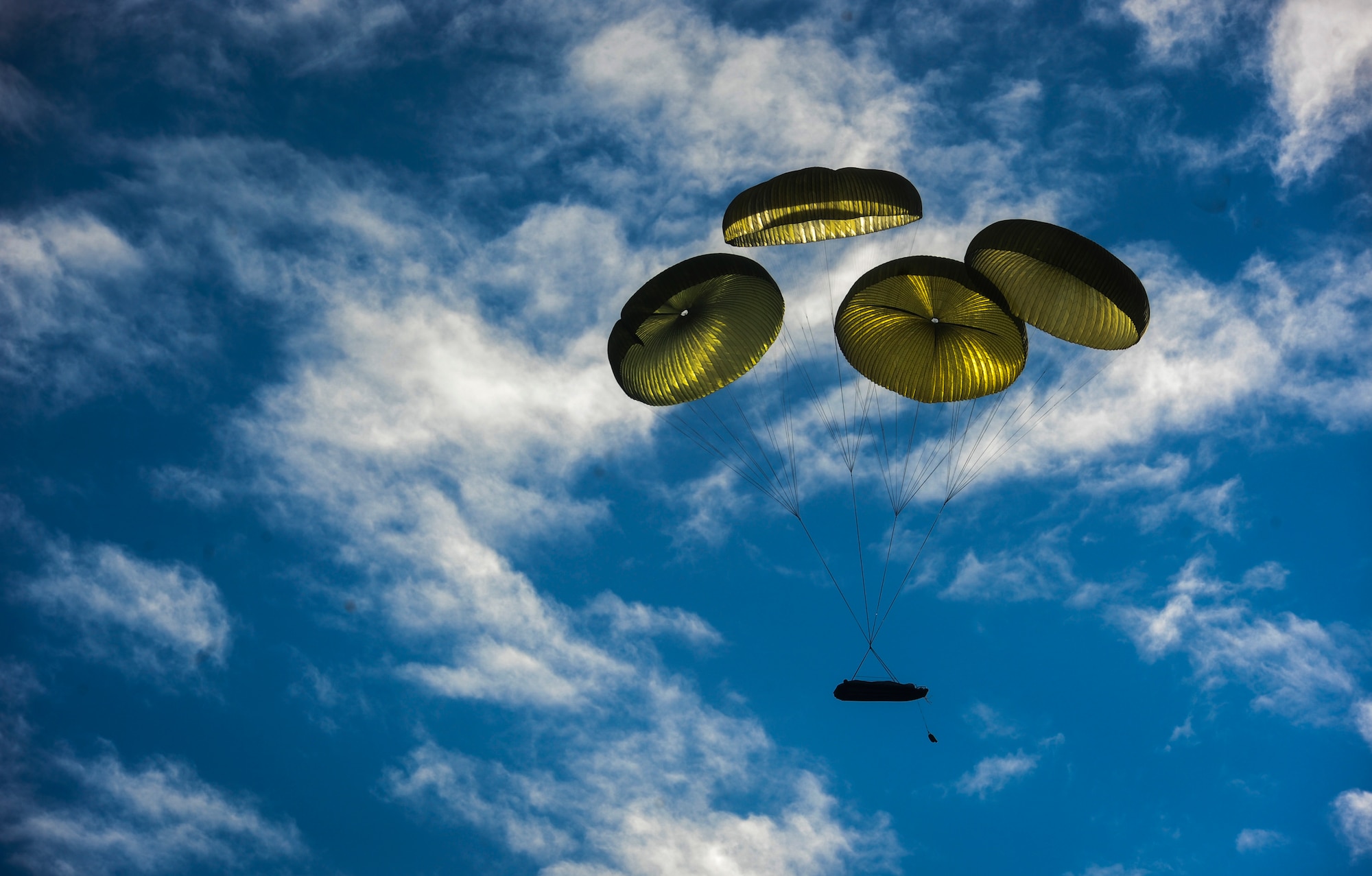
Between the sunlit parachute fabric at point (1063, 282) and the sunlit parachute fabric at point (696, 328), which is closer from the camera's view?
the sunlit parachute fabric at point (1063, 282)

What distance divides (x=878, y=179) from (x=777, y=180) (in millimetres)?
2142

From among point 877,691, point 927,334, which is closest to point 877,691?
point 877,691

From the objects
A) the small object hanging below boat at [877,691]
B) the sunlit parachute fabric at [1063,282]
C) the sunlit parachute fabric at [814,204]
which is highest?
the sunlit parachute fabric at [814,204]

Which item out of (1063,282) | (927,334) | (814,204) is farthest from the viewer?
(927,334)

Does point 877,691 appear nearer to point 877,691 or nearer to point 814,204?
point 877,691

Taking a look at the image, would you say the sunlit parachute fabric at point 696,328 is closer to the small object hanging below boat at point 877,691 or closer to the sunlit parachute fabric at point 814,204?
the sunlit parachute fabric at point 814,204

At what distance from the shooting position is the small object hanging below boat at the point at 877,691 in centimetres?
2397

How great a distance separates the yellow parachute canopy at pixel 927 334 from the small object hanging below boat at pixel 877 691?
6.74 m

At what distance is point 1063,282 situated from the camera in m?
22.9

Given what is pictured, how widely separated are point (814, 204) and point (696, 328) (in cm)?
399

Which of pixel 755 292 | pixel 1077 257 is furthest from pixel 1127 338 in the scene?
pixel 755 292

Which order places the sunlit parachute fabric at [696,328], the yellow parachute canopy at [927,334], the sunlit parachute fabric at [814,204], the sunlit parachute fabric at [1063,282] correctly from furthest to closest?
the sunlit parachute fabric at [696,328] < the yellow parachute canopy at [927,334] < the sunlit parachute fabric at [814,204] < the sunlit parachute fabric at [1063,282]

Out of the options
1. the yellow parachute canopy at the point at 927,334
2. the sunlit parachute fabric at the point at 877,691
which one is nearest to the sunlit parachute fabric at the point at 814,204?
the yellow parachute canopy at the point at 927,334

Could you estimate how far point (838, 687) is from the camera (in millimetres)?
24234
